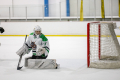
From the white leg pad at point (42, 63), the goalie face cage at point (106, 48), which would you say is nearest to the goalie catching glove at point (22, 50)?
the white leg pad at point (42, 63)

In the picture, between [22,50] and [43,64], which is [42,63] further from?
[22,50]

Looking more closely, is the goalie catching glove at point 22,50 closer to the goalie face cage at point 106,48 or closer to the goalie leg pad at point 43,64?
the goalie leg pad at point 43,64

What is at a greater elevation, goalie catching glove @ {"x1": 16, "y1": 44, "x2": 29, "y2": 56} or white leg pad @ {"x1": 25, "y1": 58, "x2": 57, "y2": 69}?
goalie catching glove @ {"x1": 16, "y1": 44, "x2": 29, "y2": 56}

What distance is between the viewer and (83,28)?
8758mm

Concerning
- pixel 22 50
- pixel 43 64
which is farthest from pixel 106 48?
pixel 22 50

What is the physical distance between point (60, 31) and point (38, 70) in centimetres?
664

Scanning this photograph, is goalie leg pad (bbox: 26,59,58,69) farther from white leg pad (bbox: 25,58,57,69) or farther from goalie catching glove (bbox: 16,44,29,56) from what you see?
goalie catching glove (bbox: 16,44,29,56)

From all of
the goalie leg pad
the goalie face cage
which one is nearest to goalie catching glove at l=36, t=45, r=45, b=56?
the goalie leg pad

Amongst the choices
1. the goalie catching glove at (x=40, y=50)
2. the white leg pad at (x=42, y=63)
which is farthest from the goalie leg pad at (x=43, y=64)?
the goalie catching glove at (x=40, y=50)

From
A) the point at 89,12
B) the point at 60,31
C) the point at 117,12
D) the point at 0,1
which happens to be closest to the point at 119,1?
the point at 117,12

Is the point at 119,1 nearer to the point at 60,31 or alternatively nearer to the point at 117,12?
the point at 117,12

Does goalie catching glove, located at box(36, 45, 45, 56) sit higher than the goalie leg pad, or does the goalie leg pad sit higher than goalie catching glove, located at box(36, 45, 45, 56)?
goalie catching glove, located at box(36, 45, 45, 56)

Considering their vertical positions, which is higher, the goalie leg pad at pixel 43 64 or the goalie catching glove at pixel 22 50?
the goalie catching glove at pixel 22 50

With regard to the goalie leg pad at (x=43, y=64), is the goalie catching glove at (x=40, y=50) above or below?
above
